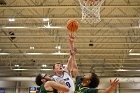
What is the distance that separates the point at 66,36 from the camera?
16656 mm

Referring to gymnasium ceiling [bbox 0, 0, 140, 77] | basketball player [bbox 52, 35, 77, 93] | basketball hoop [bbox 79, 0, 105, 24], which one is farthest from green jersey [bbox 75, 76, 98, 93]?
gymnasium ceiling [bbox 0, 0, 140, 77]

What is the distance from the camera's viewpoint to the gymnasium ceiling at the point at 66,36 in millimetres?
13891

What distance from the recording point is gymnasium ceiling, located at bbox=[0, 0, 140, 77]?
45.6 ft

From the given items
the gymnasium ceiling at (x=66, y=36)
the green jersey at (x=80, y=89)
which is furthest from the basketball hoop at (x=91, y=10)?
the green jersey at (x=80, y=89)

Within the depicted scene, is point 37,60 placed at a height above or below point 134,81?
above

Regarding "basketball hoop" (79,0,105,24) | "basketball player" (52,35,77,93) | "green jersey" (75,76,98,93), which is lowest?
"green jersey" (75,76,98,93)

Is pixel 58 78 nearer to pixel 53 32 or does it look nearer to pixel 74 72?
pixel 74 72

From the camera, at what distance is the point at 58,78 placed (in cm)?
538

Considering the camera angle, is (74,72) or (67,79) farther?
(74,72)

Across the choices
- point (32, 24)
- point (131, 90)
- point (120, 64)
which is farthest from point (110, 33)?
point (131, 90)

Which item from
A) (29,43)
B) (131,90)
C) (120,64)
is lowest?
(131,90)

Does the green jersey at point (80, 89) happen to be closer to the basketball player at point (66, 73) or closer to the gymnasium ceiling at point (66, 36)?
the basketball player at point (66, 73)

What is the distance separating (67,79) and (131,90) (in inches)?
865

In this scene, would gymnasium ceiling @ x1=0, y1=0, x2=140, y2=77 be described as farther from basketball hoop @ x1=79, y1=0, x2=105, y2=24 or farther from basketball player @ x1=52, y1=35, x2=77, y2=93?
basketball player @ x1=52, y1=35, x2=77, y2=93
